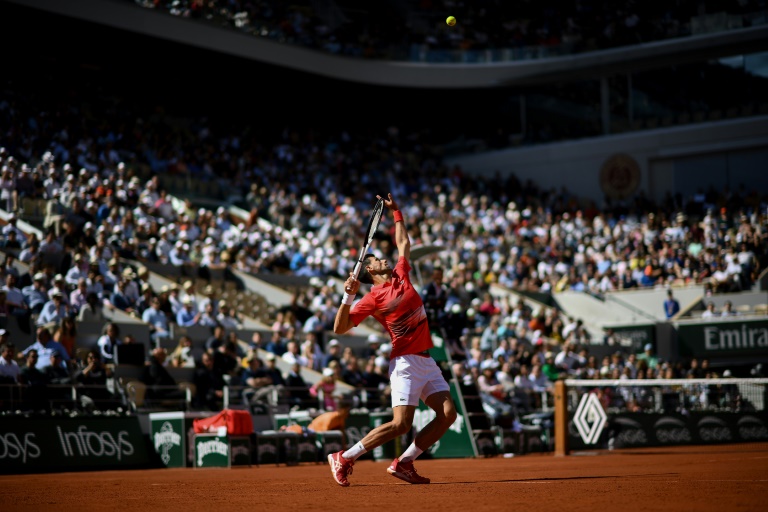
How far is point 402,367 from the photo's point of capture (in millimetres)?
10383

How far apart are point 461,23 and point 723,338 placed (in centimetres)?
2212

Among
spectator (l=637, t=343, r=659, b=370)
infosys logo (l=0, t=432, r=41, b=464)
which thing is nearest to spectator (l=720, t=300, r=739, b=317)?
spectator (l=637, t=343, r=659, b=370)

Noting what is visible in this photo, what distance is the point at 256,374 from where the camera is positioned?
20.7m

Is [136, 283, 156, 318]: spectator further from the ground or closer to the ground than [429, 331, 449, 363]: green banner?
further from the ground

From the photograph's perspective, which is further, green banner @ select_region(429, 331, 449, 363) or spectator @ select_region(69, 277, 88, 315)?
spectator @ select_region(69, 277, 88, 315)

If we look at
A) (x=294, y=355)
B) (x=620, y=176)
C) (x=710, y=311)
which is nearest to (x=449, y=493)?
(x=294, y=355)

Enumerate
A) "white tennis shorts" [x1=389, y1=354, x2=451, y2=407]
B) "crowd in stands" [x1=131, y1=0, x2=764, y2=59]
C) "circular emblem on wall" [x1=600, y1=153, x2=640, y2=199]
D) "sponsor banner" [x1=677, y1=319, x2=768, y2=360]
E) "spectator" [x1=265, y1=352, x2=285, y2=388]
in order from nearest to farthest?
"white tennis shorts" [x1=389, y1=354, x2=451, y2=407] < "spectator" [x1=265, y1=352, x2=285, y2=388] < "sponsor banner" [x1=677, y1=319, x2=768, y2=360] < "crowd in stands" [x1=131, y1=0, x2=764, y2=59] < "circular emblem on wall" [x1=600, y1=153, x2=640, y2=199]

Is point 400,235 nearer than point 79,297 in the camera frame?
Yes

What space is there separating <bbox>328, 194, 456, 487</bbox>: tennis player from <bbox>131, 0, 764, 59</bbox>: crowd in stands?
102 ft

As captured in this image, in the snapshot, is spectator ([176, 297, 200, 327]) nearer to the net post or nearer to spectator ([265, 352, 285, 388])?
spectator ([265, 352, 285, 388])

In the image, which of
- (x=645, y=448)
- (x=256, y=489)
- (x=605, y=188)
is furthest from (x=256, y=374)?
(x=605, y=188)

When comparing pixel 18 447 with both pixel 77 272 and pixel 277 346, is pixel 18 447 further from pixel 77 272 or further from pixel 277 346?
pixel 277 346

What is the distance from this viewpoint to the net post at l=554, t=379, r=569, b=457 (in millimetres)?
19906

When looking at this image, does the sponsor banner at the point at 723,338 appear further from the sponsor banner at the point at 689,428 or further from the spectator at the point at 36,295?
the spectator at the point at 36,295
